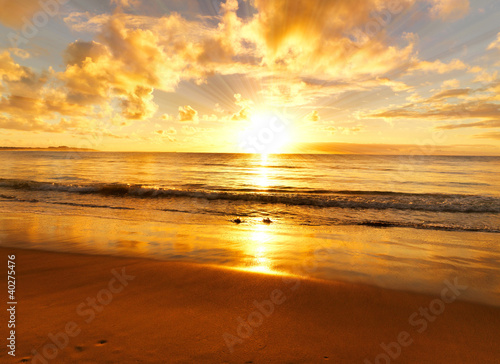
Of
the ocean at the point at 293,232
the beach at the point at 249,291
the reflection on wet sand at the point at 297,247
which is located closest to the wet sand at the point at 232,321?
the beach at the point at 249,291

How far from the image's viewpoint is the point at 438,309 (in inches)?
171

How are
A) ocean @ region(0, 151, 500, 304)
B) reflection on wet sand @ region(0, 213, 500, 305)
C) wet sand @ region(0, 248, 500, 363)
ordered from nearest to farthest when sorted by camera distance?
wet sand @ region(0, 248, 500, 363) < reflection on wet sand @ region(0, 213, 500, 305) < ocean @ region(0, 151, 500, 304)

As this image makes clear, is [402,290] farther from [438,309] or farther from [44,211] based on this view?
[44,211]

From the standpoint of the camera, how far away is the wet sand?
10.2ft

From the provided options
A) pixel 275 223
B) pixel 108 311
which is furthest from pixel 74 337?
pixel 275 223

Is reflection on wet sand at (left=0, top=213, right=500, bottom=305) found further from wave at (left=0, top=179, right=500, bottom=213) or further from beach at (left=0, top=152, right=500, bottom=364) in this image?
wave at (left=0, top=179, right=500, bottom=213)

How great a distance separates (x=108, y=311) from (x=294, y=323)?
9.47 feet

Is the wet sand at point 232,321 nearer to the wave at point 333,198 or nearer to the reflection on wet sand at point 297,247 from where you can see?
the reflection on wet sand at point 297,247

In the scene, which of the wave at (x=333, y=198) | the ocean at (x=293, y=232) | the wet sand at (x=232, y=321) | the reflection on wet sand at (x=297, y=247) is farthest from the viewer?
the wave at (x=333, y=198)

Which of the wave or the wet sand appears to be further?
the wave

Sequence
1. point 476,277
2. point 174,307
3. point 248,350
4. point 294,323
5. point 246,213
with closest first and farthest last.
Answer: point 248,350
point 294,323
point 174,307
point 476,277
point 246,213

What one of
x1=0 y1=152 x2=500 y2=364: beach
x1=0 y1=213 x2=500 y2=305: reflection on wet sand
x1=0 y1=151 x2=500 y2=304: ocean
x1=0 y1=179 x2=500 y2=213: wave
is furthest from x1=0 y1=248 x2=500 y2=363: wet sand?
x1=0 y1=179 x2=500 y2=213: wave

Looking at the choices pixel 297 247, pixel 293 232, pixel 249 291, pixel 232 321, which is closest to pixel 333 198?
pixel 293 232

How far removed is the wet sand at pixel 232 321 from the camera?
10.2 ft
